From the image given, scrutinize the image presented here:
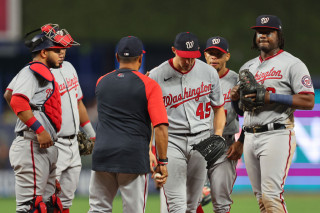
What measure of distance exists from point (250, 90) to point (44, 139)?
1.98 metres

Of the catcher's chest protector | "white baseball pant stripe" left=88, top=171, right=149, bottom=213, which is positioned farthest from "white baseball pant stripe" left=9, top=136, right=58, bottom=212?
"white baseball pant stripe" left=88, top=171, right=149, bottom=213

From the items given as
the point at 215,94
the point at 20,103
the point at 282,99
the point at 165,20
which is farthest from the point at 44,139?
the point at 165,20

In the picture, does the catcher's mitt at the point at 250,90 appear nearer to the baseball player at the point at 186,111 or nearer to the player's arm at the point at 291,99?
the player's arm at the point at 291,99

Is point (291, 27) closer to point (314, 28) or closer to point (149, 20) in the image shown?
point (314, 28)

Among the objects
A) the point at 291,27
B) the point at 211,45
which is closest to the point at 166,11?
the point at 291,27

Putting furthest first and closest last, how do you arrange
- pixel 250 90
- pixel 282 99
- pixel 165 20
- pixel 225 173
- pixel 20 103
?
1. pixel 165 20
2. pixel 225 173
3. pixel 250 90
4. pixel 282 99
5. pixel 20 103

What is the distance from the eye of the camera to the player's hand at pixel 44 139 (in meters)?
5.46

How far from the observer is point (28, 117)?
5.43 metres

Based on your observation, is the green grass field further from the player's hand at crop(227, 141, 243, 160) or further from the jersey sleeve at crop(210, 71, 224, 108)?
the jersey sleeve at crop(210, 71, 224, 108)

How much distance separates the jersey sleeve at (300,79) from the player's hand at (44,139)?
2.35 metres

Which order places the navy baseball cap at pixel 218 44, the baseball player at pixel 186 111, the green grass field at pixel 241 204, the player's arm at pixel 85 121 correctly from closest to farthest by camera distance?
the baseball player at pixel 186 111 → the navy baseball cap at pixel 218 44 → the player's arm at pixel 85 121 → the green grass field at pixel 241 204

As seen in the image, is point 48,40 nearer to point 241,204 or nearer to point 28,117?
point 28,117

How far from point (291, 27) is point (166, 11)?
340cm

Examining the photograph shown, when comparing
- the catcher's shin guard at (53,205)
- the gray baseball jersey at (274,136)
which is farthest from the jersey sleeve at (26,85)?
the gray baseball jersey at (274,136)
